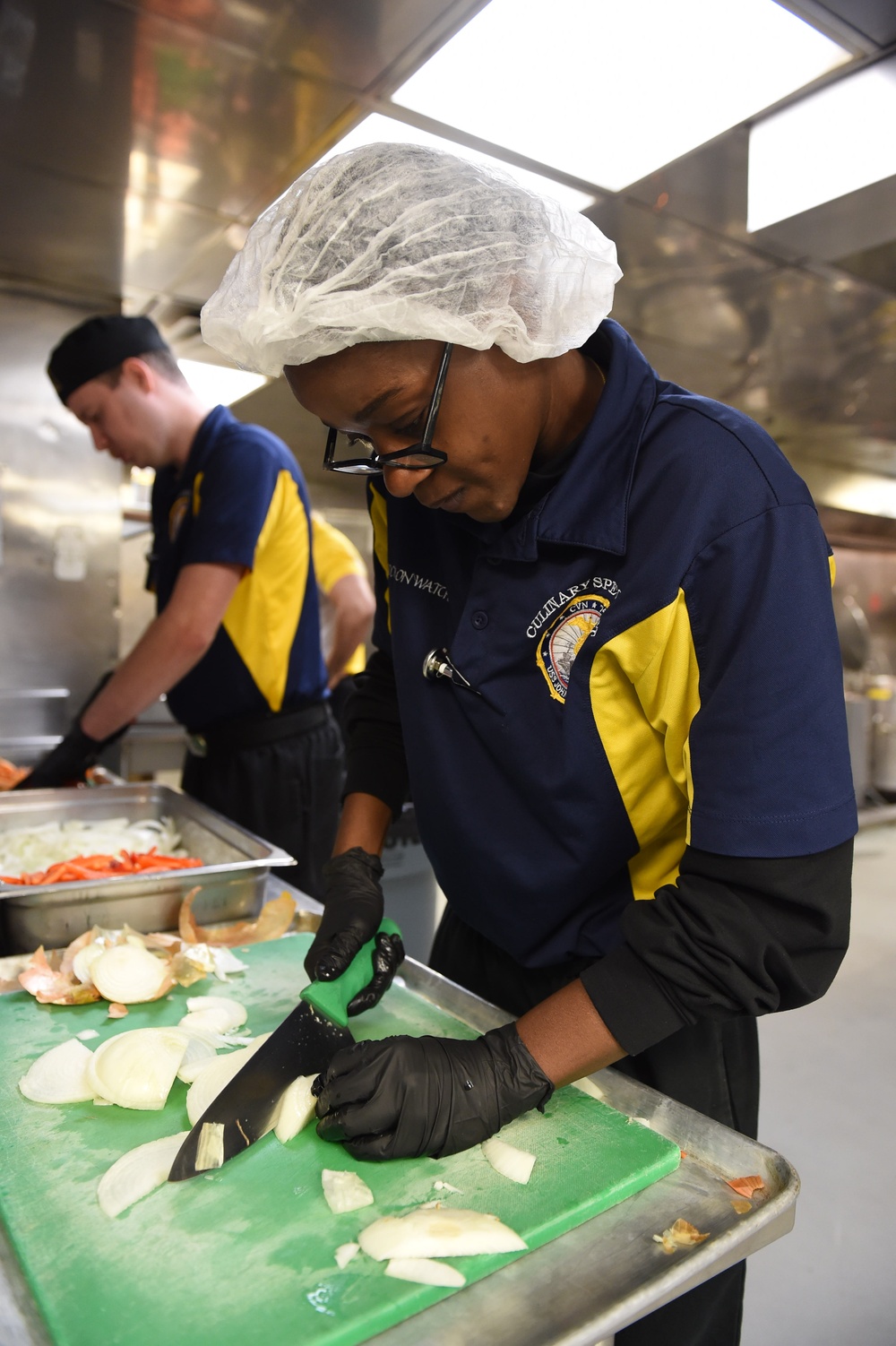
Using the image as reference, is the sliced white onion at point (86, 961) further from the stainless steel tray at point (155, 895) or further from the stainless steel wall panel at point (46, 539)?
the stainless steel wall panel at point (46, 539)

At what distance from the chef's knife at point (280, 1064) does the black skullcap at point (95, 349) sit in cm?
176

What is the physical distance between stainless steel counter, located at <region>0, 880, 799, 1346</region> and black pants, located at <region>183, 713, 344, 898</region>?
152cm

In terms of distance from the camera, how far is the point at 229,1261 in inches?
27.4

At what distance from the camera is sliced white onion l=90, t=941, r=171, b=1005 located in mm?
1100

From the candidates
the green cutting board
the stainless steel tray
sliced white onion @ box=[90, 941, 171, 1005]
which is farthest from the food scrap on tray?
the green cutting board

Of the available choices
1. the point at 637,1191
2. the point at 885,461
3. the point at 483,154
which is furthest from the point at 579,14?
the point at 885,461

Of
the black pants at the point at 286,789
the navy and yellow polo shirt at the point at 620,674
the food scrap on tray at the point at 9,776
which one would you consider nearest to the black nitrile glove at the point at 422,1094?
the navy and yellow polo shirt at the point at 620,674

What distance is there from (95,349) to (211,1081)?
190cm

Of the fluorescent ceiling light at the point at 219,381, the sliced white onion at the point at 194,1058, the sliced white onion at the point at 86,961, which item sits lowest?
the sliced white onion at the point at 194,1058

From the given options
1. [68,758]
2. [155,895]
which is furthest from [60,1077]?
[68,758]

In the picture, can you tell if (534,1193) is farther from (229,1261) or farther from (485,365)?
(485,365)

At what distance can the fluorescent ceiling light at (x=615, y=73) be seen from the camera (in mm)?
1730

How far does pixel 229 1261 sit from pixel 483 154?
94.6 inches

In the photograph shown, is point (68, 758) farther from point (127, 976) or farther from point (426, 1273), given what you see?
point (426, 1273)
